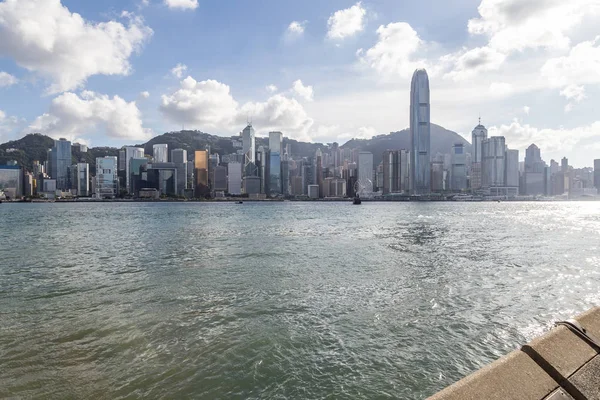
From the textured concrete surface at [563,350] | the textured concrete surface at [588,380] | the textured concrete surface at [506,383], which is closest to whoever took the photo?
the textured concrete surface at [506,383]

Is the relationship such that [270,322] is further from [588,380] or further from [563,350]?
[588,380]

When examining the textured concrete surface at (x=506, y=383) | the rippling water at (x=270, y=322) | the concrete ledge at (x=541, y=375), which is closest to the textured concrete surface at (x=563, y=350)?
the concrete ledge at (x=541, y=375)

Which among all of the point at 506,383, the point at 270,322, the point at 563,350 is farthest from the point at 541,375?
the point at 270,322

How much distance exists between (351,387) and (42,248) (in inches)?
1294

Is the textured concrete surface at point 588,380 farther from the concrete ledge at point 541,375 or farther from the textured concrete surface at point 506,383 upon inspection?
the textured concrete surface at point 506,383

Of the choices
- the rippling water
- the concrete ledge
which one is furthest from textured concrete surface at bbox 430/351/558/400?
the rippling water

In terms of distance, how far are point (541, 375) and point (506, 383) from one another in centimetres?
61

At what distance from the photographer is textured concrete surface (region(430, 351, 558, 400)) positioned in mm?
3793

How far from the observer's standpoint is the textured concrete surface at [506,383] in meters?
3.79

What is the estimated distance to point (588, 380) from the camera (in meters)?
4.38

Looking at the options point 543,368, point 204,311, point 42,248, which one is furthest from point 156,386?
point 42,248

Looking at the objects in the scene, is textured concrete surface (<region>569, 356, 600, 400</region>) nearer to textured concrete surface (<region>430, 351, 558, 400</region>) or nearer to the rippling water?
textured concrete surface (<region>430, 351, 558, 400</region>)

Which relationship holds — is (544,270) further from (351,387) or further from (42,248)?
(42,248)

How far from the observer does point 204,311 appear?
40.4 feet
